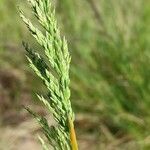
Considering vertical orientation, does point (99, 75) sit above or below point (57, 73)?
above

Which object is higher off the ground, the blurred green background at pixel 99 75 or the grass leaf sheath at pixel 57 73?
the blurred green background at pixel 99 75

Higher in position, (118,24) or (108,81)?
(118,24)

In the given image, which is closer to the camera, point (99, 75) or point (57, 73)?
point (57, 73)

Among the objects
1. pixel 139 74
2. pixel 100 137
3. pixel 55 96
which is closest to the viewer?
pixel 55 96

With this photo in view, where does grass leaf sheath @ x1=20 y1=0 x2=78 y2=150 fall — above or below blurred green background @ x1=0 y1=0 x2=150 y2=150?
below

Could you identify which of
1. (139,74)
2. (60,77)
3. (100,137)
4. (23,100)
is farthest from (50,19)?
(23,100)

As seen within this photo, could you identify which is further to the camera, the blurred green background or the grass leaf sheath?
the blurred green background

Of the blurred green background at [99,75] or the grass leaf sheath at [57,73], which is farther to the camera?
the blurred green background at [99,75]

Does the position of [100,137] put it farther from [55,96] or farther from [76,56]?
[55,96]
